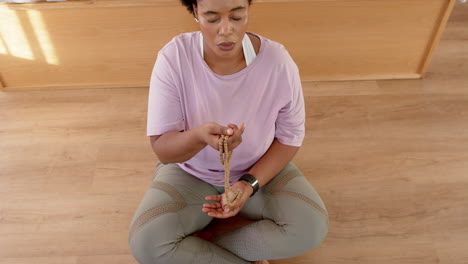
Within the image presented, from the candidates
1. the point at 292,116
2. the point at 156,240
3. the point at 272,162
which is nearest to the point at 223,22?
the point at 292,116

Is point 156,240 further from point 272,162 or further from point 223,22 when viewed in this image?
point 223,22

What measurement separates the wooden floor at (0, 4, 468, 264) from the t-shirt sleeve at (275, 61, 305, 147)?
0.43 meters

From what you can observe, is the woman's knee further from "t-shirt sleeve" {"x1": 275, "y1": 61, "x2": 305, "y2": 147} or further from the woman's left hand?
"t-shirt sleeve" {"x1": 275, "y1": 61, "x2": 305, "y2": 147}

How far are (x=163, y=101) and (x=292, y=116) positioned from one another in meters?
0.38

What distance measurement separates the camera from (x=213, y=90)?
1071mm

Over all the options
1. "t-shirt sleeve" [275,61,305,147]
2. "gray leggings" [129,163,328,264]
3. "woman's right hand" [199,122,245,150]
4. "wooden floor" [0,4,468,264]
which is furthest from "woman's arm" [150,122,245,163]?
"wooden floor" [0,4,468,264]

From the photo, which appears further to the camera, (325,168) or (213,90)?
(325,168)

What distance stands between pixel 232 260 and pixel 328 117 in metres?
0.89

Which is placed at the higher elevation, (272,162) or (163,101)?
(163,101)

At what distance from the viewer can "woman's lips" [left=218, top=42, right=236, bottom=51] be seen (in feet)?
3.17

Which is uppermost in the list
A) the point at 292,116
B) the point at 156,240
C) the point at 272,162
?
the point at 292,116

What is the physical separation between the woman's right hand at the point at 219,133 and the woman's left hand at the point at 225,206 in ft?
0.76

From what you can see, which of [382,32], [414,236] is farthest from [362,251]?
[382,32]

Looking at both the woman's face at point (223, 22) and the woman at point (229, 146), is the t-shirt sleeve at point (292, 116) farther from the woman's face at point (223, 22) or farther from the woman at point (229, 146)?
the woman's face at point (223, 22)
